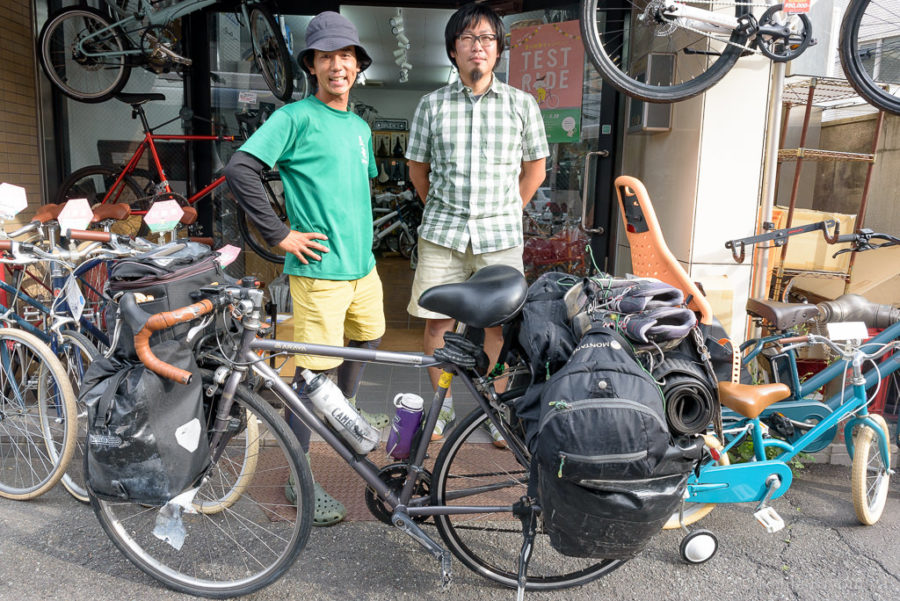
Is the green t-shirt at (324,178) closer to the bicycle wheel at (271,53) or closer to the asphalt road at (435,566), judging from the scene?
the asphalt road at (435,566)

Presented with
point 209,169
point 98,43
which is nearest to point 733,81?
point 209,169

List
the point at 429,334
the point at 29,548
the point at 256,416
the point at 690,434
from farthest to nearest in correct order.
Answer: the point at 429,334 < the point at 29,548 < the point at 256,416 < the point at 690,434

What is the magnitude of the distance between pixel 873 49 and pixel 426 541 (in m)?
4.13

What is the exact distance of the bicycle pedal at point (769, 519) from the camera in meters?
2.71

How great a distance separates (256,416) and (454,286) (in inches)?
36.0

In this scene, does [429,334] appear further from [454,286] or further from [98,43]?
[98,43]

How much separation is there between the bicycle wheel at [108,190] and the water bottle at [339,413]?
12.3ft

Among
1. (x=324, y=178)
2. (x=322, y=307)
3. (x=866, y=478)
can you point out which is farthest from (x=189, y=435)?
(x=866, y=478)

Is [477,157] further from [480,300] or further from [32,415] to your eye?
[32,415]

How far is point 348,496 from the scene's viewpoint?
333 centimetres

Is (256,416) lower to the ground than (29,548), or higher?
higher

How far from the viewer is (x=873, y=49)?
4.11 meters

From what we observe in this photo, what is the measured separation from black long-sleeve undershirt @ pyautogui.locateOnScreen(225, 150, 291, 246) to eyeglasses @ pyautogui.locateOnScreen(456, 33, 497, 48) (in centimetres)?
130

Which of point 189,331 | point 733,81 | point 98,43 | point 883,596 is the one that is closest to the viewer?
point 189,331
